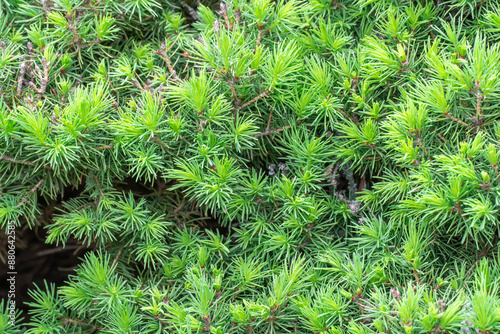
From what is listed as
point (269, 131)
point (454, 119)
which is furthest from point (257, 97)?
point (454, 119)

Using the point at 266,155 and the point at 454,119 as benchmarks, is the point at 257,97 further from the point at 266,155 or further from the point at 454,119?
the point at 454,119

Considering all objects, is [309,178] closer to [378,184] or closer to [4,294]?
[378,184]

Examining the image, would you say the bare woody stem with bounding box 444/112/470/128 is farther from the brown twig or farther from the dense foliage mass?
the brown twig

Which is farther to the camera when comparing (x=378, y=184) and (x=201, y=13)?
(x=201, y=13)

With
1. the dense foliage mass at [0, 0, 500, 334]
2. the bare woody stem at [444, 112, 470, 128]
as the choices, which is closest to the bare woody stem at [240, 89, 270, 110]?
the dense foliage mass at [0, 0, 500, 334]

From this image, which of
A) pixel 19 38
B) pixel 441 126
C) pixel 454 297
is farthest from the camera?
pixel 19 38

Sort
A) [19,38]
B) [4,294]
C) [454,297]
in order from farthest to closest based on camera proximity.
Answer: [4,294] < [19,38] < [454,297]

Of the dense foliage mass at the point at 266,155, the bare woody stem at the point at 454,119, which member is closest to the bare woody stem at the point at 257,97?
the dense foliage mass at the point at 266,155

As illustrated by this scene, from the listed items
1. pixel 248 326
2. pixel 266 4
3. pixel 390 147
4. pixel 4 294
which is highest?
pixel 266 4

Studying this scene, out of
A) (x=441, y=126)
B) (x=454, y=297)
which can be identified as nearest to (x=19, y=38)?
(x=441, y=126)

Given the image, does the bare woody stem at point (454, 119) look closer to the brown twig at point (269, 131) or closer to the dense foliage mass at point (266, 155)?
the dense foliage mass at point (266, 155)
